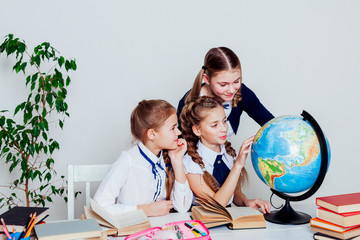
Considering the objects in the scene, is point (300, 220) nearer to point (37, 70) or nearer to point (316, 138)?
point (316, 138)

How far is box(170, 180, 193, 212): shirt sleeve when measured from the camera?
1954 mm

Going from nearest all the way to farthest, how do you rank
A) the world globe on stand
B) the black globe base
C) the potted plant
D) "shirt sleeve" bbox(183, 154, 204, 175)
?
1. the world globe on stand
2. the black globe base
3. "shirt sleeve" bbox(183, 154, 204, 175)
4. the potted plant

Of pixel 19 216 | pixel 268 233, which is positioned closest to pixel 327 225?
pixel 268 233

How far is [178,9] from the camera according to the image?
327 centimetres

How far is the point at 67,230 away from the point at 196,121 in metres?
0.98

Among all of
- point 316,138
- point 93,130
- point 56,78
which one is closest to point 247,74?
point 93,130

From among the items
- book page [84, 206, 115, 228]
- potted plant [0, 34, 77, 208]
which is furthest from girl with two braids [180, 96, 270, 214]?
potted plant [0, 34, 77, 208]

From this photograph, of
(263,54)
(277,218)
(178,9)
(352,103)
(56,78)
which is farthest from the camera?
(352,103)

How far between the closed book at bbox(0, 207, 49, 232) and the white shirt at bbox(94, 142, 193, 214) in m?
0.41

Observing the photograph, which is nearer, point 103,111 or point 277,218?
point 277,218

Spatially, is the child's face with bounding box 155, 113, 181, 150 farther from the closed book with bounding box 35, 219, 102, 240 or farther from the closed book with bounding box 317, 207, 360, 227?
the closed book with bounding box 317, 207, 360, 227

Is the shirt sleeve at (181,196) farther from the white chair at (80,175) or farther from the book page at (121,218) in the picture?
the white chair at (80,175)

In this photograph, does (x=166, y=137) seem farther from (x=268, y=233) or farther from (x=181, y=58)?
(x=181, y=58)

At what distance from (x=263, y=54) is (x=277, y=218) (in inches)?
78.9
